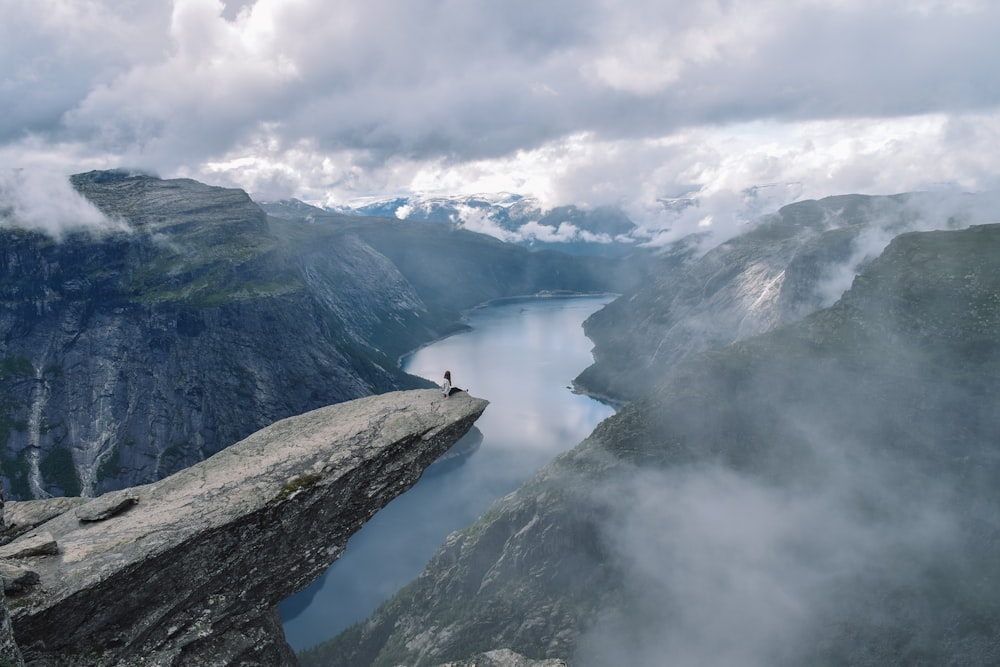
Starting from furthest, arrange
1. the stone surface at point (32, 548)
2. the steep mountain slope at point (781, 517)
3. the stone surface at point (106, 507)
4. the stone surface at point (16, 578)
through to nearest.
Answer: the steep mountain slope at point (781, 517)
the stone surface at point (106, 507)
the stone surface at point (32, 548)
the stone surface at point (16, 578)

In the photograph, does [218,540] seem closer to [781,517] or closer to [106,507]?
[106,507]

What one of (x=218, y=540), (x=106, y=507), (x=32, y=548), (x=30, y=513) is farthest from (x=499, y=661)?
(x=30, y=513)

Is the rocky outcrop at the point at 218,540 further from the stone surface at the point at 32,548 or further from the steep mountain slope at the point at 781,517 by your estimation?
the steep mountain slope at the point at 781,517

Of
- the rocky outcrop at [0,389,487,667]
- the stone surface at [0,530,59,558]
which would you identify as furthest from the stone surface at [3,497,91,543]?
the stone surface at [0,530,59,558]

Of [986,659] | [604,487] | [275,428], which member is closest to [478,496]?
[604,487]

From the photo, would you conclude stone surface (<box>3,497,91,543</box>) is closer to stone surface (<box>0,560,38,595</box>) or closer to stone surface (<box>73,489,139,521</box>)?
stone surface (<box>73,489,139,521</box>)

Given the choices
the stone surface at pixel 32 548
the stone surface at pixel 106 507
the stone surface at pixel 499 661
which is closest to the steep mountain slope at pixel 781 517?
the stone surface at pixel 499 661
